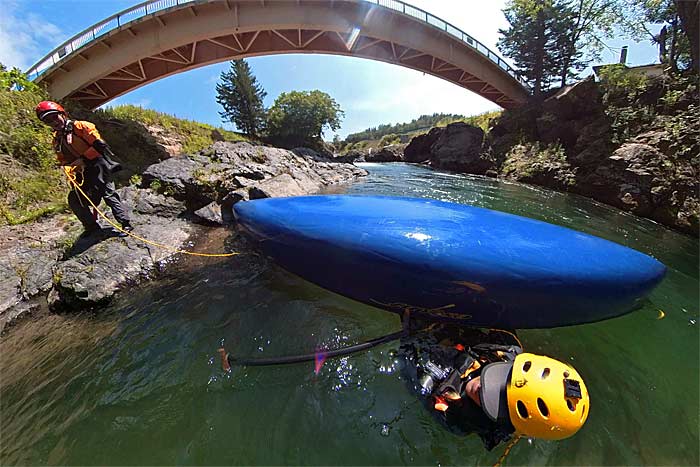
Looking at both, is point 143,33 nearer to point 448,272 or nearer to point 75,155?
point 75,155

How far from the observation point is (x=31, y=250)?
396cm

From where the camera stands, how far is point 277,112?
29984 mm

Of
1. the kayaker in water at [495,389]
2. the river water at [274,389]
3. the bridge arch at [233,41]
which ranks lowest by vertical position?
the river water at [274,389]

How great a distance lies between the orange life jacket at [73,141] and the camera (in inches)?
149

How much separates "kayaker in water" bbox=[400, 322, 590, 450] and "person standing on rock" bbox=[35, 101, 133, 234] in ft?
16.1

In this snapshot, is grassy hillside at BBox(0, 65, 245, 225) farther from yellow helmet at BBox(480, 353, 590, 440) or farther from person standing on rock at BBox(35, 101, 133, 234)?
yellow helmet at BBox(480, 353, 590, 440)

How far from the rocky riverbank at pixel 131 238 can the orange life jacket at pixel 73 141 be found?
1059 mm

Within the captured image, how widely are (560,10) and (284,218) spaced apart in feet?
78.3

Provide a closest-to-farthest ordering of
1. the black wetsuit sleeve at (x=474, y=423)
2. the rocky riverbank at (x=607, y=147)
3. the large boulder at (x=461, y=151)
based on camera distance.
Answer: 1. the black wetsuit sleeve at (x=474, y=423)
2. the rocky riverbank at (x=607, y=147)
3. the large boulder at (x=461, y=151)

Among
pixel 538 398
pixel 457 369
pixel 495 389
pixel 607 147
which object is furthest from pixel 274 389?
pixel 607 147

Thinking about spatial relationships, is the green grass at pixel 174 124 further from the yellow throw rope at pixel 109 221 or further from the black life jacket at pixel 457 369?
the black life jacket at pixel 457 369

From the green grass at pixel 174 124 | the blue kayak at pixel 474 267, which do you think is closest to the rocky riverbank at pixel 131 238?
the blue kayak at pixel 474 267

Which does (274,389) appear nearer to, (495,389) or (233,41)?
(495,389)

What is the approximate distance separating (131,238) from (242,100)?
32188 millimetres
